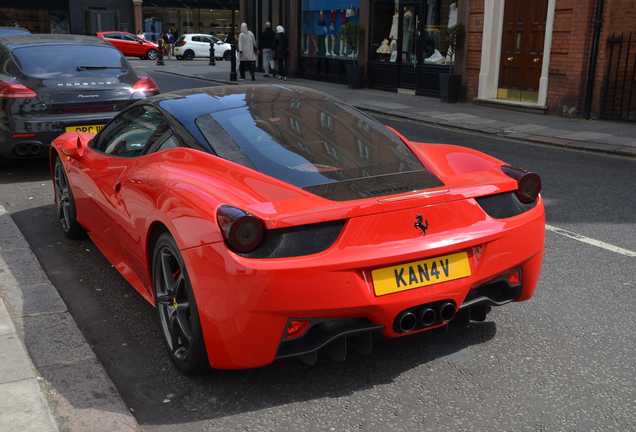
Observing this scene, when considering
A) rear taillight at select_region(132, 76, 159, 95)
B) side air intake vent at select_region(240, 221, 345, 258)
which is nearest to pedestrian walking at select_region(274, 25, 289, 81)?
rear taillight at select_region(132, 76, 159, 95)

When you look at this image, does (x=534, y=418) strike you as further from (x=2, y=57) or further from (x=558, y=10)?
(x=558, y=10)

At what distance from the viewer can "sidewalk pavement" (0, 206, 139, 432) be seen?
296cm

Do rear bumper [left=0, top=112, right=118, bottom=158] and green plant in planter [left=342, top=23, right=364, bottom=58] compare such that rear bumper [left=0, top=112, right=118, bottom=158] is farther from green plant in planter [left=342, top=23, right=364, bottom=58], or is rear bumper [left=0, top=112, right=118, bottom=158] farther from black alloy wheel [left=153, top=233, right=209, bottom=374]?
green plant in planter [left=342, top=23, right=364, bottom=58]

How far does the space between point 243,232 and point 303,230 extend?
10.5 inches

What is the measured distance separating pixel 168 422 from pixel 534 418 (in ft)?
5.29

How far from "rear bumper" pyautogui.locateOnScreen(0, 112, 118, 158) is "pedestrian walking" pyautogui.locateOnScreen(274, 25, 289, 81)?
17.6 m

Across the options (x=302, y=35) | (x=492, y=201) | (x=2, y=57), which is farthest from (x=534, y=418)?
(x=302, y=35)

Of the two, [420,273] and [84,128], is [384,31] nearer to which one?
[84,128]

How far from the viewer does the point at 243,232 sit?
2867 mm

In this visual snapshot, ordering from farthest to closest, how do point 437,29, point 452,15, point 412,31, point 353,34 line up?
point 353,34, point 412,31, point 437,29, point 452,15

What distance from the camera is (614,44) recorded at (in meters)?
13.7

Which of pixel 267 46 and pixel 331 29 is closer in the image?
pixel 331 29

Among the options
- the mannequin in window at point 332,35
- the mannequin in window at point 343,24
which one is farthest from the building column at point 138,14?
the mannequin in window at point 343,24

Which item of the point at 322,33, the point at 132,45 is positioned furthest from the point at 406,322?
the point at 132,45
